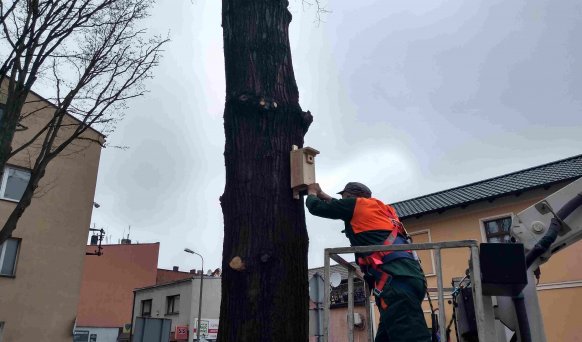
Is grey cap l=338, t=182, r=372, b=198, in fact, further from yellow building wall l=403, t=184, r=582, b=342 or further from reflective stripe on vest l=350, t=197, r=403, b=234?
yellow building wall l=403, t=184, r=582, b=342

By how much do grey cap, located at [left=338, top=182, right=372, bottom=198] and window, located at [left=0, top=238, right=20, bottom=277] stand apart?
600 inches

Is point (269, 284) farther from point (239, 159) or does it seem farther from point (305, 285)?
point (239, 159)

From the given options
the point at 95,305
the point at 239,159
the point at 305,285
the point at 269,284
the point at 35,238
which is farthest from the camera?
the point at 95,305

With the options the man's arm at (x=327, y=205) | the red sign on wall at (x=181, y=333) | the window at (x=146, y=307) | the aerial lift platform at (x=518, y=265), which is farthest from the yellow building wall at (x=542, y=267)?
the window at (x=146, y=307)

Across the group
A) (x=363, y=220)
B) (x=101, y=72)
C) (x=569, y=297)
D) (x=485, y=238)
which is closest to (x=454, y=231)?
(x=485, y=238)

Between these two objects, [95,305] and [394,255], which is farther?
[95,305]

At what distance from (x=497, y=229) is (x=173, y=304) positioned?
2346 cm

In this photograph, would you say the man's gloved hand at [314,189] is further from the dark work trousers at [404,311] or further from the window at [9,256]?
the window at [9,256]

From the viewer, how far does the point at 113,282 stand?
43.6 m

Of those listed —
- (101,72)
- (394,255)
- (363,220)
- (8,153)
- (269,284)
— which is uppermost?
(101,72)

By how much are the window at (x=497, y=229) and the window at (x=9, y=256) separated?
15.7 meters

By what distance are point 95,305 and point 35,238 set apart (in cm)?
2730

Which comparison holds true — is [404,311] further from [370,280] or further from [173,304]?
[173,304]

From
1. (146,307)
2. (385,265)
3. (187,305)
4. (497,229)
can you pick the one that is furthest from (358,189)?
A: (146,307)
